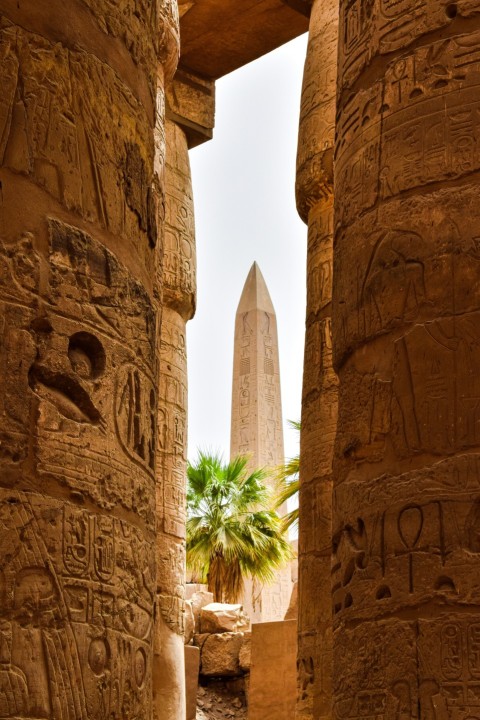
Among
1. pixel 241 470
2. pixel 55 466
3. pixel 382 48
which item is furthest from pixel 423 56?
pixel 241 470

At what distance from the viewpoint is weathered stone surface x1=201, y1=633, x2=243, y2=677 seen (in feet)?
58.7

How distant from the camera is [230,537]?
21.1 m

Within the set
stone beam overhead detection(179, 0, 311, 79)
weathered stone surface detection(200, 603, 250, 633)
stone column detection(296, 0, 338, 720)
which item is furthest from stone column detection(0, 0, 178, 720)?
weathered stone surface detection(200, 603, 250, 633)

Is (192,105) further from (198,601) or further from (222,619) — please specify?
(198,601)

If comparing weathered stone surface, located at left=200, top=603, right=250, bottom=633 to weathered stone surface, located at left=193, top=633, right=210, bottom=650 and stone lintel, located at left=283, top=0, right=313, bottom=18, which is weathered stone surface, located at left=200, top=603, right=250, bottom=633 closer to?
weathered stone surface, located at left=193, top=633, right=210, bottom=650

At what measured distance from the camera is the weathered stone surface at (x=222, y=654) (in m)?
17.9

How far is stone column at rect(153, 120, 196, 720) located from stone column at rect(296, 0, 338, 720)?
151 centimetres

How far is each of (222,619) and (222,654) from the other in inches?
19.9

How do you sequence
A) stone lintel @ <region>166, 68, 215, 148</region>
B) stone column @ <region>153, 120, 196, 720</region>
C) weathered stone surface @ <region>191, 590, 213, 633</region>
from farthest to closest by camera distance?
weathered stone surface @ <region>191, 590, 213, 633</region> → stone lintel @ <region>166, 68, 215, 148</region> → stone column @ <region>153, 120, 196, 720</region>

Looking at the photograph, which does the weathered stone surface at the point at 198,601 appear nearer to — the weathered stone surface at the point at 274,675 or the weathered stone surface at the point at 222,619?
the weathered stone surface at the point at 222,619

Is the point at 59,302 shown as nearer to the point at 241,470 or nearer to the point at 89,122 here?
the point at 89,122

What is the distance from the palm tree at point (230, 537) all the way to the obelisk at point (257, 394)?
3660 mm

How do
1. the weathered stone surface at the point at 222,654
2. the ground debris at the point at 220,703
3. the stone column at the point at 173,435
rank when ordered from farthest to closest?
the weathered stone surface at the point at 222,654, the ground debris at the point at 220,703, the stone column at the point at 173,435

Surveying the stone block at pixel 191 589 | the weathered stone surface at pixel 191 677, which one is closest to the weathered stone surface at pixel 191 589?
the stone block at pixel 191 589
